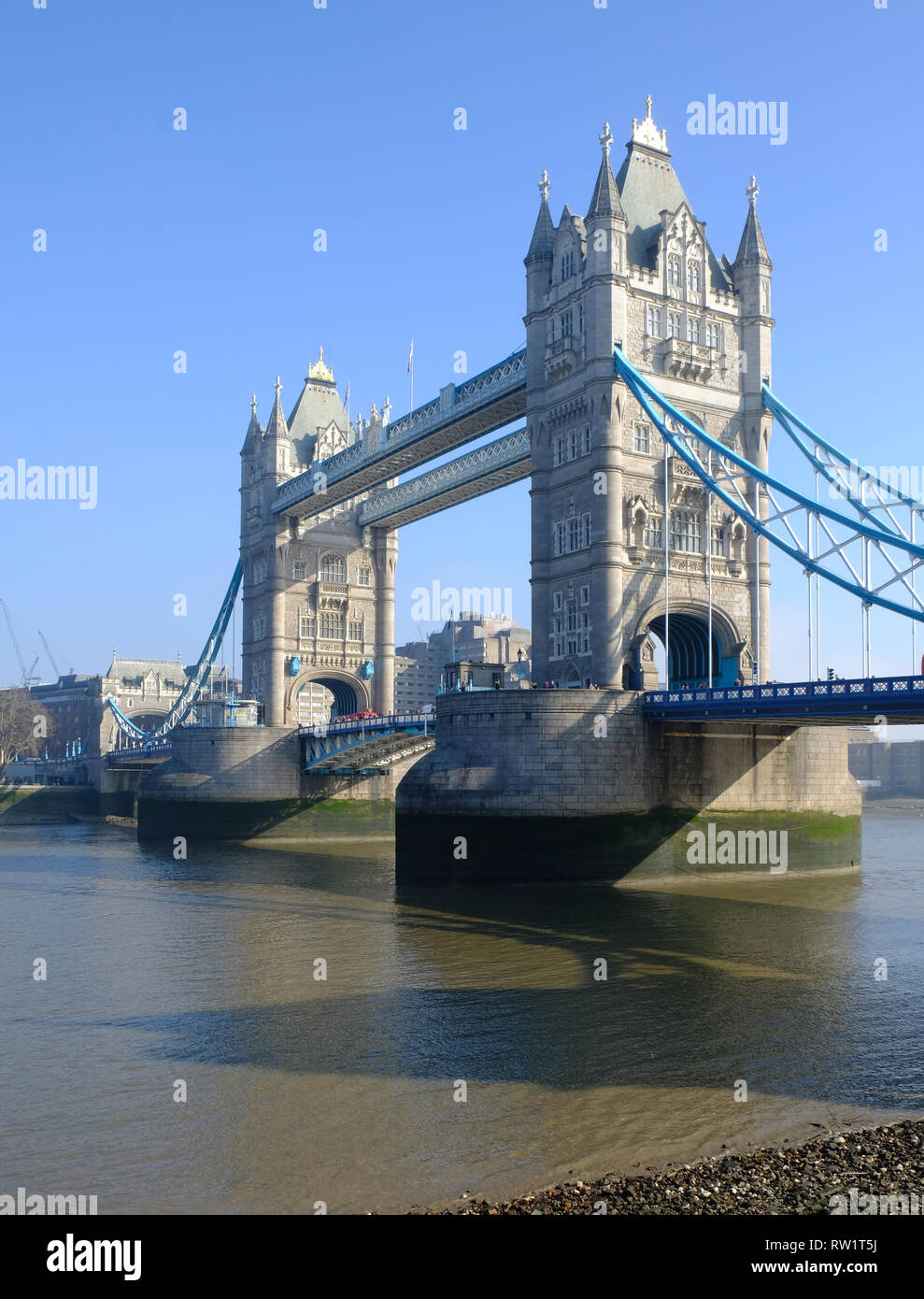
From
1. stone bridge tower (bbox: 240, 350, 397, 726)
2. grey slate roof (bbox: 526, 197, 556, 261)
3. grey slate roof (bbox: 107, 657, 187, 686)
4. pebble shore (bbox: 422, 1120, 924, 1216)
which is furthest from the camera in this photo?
grey slate roof (bbox: 107, 657, 187, 686)

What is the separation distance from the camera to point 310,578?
2527 inches

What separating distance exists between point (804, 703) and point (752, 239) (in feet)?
71.2

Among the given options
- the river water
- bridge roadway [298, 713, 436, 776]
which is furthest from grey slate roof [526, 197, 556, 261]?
the river water

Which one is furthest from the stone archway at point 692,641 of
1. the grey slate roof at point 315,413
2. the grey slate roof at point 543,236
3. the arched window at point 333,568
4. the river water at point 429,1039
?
the grey slate roof at point 315,413

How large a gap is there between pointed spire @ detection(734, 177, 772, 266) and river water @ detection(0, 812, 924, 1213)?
2466cm

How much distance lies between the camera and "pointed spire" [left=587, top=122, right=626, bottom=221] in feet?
128

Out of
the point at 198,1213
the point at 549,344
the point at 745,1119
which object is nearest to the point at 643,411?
the point at 549,344

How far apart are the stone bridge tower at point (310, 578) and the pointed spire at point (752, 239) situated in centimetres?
2463

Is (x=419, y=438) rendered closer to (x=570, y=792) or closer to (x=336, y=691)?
(x=336, y=691)

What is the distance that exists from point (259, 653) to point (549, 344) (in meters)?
29.5

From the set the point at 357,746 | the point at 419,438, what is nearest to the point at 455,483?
the point at 419,438

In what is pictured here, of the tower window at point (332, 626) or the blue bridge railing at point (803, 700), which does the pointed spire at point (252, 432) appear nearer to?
the tower window at point (332, 626)

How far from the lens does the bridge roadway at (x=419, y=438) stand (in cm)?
4591

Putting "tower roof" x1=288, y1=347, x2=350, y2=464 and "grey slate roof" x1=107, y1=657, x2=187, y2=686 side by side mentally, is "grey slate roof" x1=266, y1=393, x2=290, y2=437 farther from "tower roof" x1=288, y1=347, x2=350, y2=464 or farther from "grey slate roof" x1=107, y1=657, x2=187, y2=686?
"grey slate roof" x1=107, y1=657, x2=187, y2=686
